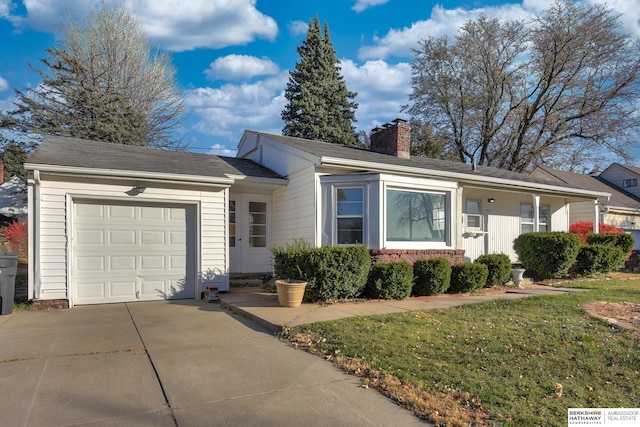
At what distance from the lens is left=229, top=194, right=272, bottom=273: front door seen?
11.0 metres

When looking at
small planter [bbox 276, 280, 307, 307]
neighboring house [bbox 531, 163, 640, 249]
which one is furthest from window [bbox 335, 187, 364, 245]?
neighboring house [bbox 531, 163, 640, 249]

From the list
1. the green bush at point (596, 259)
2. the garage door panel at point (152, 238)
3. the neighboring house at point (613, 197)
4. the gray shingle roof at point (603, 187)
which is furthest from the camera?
the gray shingle roof at point (603, 187)

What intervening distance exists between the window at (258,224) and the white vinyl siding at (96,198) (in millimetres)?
2062

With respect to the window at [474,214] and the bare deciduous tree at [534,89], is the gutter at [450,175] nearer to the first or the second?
the window at [474,214]

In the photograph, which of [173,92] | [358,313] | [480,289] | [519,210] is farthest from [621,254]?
[173,92]

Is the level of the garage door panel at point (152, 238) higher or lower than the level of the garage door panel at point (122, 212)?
lower

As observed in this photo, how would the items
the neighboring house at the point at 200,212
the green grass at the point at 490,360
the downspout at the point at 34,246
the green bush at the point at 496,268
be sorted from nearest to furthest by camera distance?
the green grass at the point at 490,360
the downspout at the point at 34,246
the neighboring house at the point at 200,212
the green bush at the point at 496,268

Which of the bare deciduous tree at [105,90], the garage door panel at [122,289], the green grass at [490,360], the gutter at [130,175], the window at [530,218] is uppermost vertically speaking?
Answer: the bare deciduous tree at [105,90]

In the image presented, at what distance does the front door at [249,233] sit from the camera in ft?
36.0

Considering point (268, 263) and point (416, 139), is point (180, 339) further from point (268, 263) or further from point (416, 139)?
point (416, 139)

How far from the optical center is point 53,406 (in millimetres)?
3402

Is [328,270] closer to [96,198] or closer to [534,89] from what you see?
[96,198]

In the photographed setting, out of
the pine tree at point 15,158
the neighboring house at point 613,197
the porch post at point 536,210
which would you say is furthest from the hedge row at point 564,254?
the pine tree at point 15,158

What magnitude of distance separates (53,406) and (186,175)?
5881 mm
